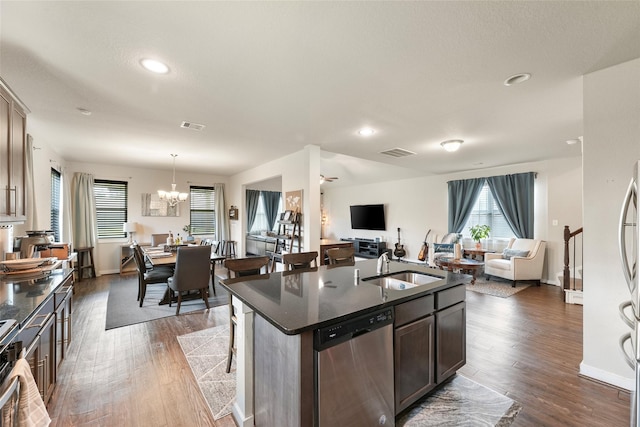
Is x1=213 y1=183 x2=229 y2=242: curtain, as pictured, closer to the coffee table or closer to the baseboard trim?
the coffee table

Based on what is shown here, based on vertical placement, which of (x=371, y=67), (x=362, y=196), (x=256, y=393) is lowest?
(x=256, y=393)

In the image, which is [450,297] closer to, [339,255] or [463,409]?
[463,409]

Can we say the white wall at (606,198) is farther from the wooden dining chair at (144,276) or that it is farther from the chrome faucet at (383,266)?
the wooden dining chair at (144,276)

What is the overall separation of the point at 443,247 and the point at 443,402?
5403mm

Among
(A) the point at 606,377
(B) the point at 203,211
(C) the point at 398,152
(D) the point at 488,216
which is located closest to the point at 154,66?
(C) the point at 398,152

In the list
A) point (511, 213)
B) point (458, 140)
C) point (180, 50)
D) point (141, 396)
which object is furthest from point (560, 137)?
point (141, 396)

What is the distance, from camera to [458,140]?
412 centimetres

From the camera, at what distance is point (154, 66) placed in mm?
2100

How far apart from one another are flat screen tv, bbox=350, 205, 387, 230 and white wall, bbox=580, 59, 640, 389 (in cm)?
670

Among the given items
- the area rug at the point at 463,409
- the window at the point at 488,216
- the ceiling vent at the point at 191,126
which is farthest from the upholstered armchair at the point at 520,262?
the ceiling vent at the point at 191,126

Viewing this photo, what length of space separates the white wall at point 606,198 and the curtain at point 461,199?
15.3 feet

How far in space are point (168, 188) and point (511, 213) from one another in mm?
8505

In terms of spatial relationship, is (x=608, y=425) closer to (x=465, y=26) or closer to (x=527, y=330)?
(x=527, y=330)

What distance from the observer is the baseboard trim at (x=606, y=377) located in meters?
2.08
